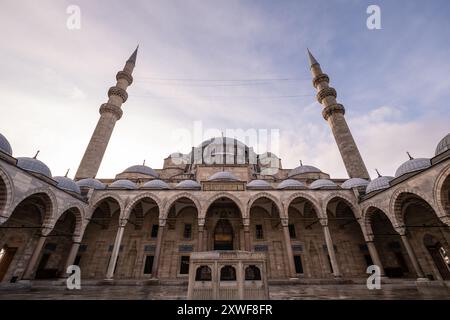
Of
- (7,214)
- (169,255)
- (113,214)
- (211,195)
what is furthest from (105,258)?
(211,195)

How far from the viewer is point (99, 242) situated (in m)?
16.6

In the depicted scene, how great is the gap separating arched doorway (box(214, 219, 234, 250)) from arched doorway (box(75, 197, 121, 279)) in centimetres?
819

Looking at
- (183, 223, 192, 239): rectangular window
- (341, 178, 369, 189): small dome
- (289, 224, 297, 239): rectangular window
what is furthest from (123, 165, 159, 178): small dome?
(341, 178, 369, 189): small dome

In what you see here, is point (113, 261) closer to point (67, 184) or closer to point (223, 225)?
point (67, 184)

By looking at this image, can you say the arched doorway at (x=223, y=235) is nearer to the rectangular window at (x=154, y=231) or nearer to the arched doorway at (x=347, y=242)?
the rectangular window at (x=154, y=231)

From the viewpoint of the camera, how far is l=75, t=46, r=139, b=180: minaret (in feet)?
66.0

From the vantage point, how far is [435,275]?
12703mm

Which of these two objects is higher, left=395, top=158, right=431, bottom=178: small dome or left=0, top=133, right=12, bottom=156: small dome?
left=395, top=158, right=431, bottom=178: small dome

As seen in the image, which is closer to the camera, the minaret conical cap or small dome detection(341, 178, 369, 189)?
small dome detection(341, 178, 369, 189)

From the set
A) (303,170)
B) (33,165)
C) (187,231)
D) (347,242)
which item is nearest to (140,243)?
(187,231)

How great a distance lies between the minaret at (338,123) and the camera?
20684mm

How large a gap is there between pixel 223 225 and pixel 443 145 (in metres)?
15.5

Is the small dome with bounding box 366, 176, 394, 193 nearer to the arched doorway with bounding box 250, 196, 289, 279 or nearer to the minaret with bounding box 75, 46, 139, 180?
the arched doorway with bounding box 250, 196, 289, 279
